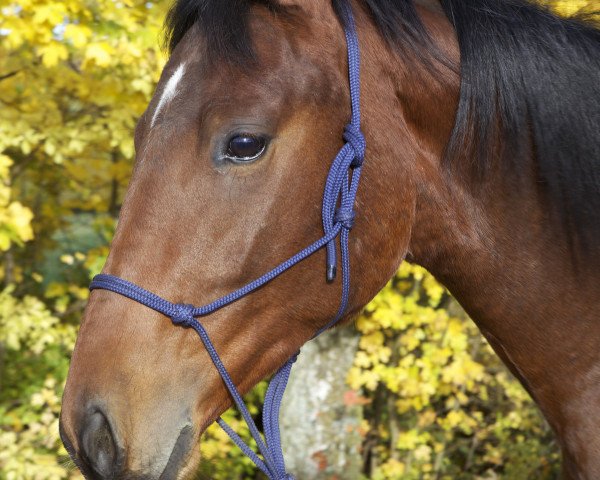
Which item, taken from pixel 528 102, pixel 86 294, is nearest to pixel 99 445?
pixel 528 102

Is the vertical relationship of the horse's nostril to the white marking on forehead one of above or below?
below

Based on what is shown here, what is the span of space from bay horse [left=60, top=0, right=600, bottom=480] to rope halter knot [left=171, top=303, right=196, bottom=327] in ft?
0.06

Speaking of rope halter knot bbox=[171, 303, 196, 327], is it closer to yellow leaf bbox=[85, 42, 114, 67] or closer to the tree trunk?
yellow leaf bbox=[85, 42, 114, 67]

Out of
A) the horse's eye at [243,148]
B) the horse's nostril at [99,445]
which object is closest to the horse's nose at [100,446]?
the horse's nostril at [99,445]

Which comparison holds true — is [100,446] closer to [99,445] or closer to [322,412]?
[99,445]

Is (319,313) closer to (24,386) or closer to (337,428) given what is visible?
(337,428)

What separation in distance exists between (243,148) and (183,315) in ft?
1.35

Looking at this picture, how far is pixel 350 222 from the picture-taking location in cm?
169

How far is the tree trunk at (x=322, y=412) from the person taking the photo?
441 cm

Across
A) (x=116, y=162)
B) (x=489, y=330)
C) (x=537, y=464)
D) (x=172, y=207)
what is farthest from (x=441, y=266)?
(x=537, y=464)

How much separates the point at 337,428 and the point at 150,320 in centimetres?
321

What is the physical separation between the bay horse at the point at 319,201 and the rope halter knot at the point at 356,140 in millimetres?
26

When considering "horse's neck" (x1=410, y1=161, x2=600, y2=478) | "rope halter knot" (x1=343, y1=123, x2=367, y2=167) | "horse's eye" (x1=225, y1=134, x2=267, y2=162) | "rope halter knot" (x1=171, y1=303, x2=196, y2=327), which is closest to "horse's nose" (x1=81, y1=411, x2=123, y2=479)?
"rope halter knot" (x1=171, y1=303, x2=196, y2=327)

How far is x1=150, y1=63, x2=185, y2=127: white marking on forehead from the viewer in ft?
5.38
